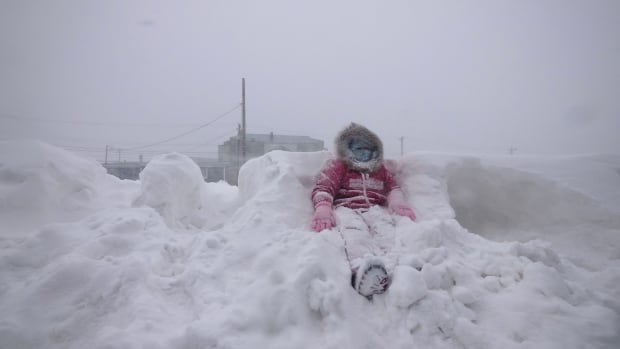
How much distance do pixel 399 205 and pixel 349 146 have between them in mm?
907

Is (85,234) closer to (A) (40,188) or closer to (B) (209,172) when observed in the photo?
(A) (40,188)

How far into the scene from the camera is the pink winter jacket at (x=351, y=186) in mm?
2728

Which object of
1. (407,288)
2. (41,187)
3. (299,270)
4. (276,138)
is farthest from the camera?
(276,138)

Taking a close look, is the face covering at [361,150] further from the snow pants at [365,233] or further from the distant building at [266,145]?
the distant building at [266,145]

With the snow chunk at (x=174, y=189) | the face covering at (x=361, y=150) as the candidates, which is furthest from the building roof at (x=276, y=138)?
the face covering at (x=361, y=150)

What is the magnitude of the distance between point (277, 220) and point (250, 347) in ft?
3.50

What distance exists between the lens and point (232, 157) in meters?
19.1

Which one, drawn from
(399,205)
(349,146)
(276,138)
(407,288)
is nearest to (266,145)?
(276,138)

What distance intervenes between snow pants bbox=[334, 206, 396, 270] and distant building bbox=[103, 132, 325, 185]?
37.7 ft

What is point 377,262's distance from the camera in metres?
1.62

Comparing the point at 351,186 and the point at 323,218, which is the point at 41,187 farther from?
the point at 351,186

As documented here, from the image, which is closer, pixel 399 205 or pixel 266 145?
pixel 399 205

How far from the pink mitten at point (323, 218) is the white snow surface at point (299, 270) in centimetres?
12

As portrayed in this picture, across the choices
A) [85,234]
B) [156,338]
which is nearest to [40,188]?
[85,234]
